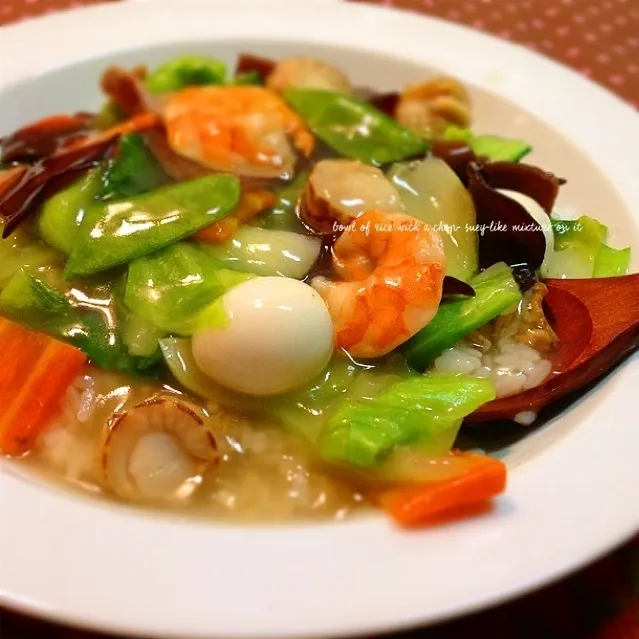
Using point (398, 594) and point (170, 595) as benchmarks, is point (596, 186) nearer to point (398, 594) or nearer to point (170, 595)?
point (398, 594)

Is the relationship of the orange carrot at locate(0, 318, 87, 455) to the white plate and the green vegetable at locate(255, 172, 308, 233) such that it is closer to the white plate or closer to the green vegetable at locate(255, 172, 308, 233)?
the white plate

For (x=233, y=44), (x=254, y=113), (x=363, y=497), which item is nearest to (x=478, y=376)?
(x=363, y=497)

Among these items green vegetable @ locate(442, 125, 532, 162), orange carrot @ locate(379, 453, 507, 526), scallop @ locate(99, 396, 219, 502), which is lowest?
scallop @ locate(99, 396, 219, 502)

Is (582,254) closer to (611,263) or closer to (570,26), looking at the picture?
(611,263)

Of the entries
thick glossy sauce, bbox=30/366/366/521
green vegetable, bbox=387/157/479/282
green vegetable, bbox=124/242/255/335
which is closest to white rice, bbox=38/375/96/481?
thick glossy sauce, bbox=30/366/366/521

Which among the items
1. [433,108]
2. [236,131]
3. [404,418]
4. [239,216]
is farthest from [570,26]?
[404,418]

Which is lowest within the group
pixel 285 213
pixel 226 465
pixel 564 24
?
pixel 226 465
